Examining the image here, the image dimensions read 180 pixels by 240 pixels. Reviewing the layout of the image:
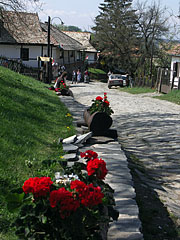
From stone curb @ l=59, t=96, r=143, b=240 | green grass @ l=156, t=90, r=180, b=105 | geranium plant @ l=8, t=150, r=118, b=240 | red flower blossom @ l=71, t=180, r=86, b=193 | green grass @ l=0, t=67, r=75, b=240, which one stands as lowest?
green grass @ l=156, t=90, r=180, b=105

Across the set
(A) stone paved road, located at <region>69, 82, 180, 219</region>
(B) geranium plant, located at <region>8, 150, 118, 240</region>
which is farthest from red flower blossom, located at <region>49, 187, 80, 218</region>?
(A) stone paved road, located at <region>69, 82, 180, 219</region>

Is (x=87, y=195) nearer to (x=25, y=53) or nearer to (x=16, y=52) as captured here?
(x=16, y=52)

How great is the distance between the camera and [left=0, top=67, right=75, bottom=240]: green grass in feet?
14.8

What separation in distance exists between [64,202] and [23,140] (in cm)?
411

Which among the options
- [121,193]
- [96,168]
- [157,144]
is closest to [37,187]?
[96,168]

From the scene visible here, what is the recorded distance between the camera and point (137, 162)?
7375mm

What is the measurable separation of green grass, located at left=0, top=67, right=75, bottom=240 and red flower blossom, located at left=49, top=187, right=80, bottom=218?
38.6 inches

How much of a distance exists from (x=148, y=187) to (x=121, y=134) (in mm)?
4638

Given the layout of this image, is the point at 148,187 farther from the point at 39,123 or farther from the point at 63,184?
the point at 39,123

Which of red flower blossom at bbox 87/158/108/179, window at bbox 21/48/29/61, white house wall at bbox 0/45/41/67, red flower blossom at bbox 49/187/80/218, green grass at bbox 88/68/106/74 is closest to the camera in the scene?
red flower blossom at bbox 49/187/80/218

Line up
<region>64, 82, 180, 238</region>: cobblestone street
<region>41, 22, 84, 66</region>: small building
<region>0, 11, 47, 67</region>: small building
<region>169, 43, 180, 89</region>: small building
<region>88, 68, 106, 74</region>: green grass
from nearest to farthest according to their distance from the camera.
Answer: <region>64, 82, 180, 238</region>: cobblestone street
<region>169, 43, 180, 89</region>: small building
<region>0, 11, 47, 67</region>: small building
<region>41, 22, 84, 66</region>: small building
<region>88, 68, 106, 74</region>: green grass

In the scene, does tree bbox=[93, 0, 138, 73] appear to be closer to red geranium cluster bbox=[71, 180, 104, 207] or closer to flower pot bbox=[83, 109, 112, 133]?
flower pot bbox=[83, 109, 112, 133]

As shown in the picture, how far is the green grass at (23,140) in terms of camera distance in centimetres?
450

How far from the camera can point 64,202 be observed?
256cm
